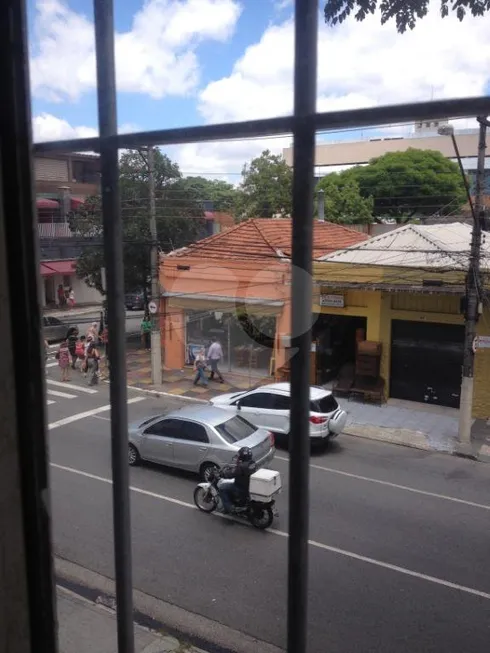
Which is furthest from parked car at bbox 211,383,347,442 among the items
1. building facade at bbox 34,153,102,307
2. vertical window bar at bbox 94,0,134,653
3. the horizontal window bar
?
building facade at bbox 34,153,102,307

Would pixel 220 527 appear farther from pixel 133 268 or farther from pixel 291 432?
pixel 133 268

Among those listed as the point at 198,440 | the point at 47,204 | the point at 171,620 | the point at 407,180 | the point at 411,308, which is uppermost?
the point at 407,180

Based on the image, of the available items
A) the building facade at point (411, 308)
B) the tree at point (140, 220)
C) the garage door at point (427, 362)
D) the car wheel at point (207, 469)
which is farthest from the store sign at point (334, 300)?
the car wheel at point (207, 469)

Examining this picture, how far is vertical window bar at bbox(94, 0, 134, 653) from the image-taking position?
190 cm

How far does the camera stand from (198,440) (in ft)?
33.3

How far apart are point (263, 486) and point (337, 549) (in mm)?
1231

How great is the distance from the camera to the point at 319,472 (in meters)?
10.5

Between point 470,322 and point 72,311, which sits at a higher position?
point 470,322

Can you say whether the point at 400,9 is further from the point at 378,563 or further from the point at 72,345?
the point at 72,345

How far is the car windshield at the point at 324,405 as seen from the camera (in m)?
11.5

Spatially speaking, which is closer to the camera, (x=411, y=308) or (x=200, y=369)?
(x=411, y=308)

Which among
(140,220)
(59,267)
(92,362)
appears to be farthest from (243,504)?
(59,267)

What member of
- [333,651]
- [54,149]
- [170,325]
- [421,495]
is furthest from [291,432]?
[170,325]

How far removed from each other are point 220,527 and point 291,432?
7310mm
